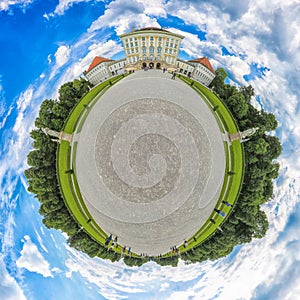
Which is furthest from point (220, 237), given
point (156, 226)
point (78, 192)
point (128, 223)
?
point (78, 192)

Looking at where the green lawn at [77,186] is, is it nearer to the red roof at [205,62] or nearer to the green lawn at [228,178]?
the green lawn at [228,178]

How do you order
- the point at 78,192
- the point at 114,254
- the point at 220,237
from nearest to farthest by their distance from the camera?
the point at 78,192, the point at 220,237, the point at 114,254

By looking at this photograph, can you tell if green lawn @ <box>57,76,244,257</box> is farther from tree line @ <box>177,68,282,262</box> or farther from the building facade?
the building facade

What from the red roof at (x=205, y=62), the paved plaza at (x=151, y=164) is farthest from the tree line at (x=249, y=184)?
the red roof at (x=205, y=62)

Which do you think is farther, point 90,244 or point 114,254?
point 114,254

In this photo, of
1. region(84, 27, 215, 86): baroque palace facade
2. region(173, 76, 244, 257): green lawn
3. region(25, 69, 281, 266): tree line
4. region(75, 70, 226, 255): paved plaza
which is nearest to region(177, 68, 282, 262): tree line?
region(25, 69, 281, 266): tree line

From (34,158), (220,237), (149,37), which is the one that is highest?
(149,37)

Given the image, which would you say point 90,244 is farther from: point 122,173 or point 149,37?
point 149,37

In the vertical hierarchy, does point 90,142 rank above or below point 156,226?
above
